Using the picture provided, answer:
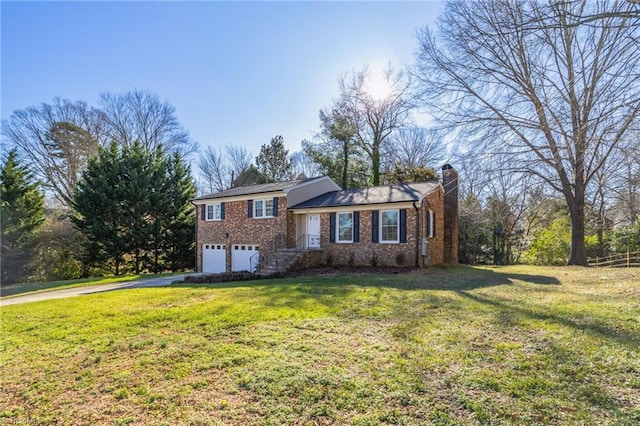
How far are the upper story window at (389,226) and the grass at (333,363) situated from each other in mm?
7073

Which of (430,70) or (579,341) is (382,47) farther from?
(579,341)

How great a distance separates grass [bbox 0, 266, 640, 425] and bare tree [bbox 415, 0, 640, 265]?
4106 millimetres

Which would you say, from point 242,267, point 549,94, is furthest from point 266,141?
point 549,94

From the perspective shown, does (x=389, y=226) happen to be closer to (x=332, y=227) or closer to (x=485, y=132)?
(x=332, y=227)

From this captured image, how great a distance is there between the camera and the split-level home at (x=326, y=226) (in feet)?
47.0

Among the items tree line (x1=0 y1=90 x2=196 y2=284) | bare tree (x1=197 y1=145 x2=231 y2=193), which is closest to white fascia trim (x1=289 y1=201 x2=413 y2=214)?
tree line (x1=0 y1=90 x2=196 y2=284)

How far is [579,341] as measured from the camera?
443 cm

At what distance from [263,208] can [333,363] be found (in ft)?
47.0

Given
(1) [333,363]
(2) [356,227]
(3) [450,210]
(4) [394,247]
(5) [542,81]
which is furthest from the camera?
(3) [450,210]

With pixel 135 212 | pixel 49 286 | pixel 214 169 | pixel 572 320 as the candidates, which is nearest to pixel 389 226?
pixel 572 320

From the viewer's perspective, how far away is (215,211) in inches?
797

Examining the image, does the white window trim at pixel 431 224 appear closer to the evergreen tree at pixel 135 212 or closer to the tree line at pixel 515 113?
the tree line at pixel 515 113

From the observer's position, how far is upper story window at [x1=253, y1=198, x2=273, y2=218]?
17609 millimetres

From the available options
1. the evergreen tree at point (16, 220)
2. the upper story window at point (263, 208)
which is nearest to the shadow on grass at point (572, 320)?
the upper story window at point (263, 208)
